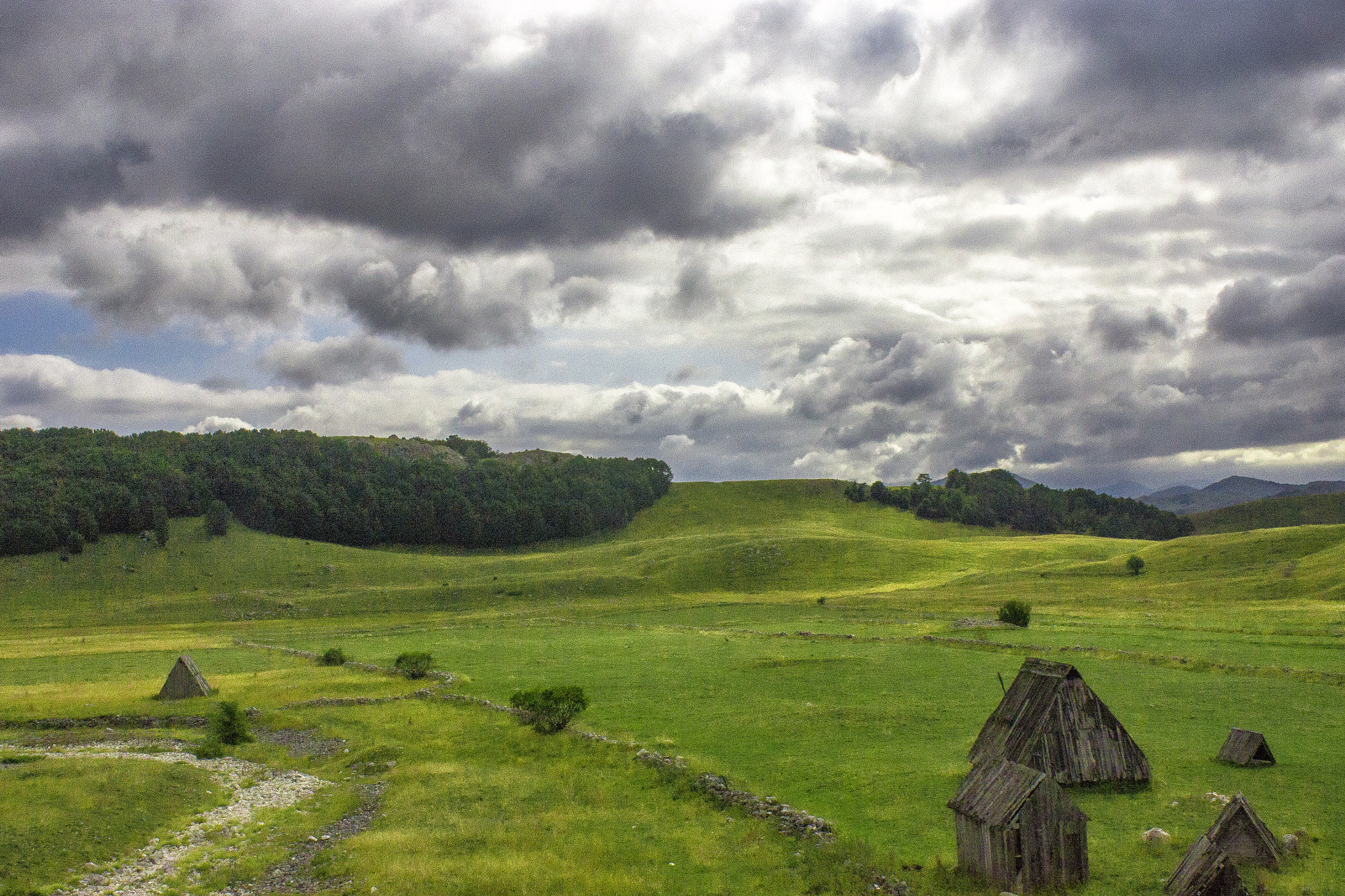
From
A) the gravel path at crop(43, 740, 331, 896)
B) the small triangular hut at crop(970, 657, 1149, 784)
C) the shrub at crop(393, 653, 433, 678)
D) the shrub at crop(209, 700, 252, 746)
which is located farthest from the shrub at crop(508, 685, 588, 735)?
the shrub at crop(393, 653, 433, 678)

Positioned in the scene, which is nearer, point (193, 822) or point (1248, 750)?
point (1248, 750)

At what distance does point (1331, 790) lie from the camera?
24391mm

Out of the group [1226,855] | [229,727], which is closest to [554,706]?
[229,727]

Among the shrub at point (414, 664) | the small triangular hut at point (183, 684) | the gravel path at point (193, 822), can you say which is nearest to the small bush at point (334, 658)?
the shrub at point (414, 664)

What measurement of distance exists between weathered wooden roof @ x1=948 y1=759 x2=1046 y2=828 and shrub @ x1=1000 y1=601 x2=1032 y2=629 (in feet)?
181

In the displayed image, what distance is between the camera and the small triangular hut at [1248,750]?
2692cm

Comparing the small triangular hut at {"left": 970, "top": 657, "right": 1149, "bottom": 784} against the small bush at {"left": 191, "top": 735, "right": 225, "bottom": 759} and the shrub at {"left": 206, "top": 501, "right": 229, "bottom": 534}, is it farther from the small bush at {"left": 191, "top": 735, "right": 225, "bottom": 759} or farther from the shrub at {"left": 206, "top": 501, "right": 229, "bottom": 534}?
the shrub at {"left": 206, "top": 501, "right": 229, "bottom": 534}

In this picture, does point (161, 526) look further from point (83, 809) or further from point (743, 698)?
point (743, 698)

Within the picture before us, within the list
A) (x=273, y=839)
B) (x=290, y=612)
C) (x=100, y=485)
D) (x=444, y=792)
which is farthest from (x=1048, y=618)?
(x=100, y=485)

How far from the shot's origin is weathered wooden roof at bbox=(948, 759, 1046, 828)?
19.0 m

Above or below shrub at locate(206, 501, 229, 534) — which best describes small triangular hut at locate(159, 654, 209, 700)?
below

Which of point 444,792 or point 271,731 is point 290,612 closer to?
point 271,731

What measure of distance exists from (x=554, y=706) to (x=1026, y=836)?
25.6 meters

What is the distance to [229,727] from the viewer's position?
4225cm
